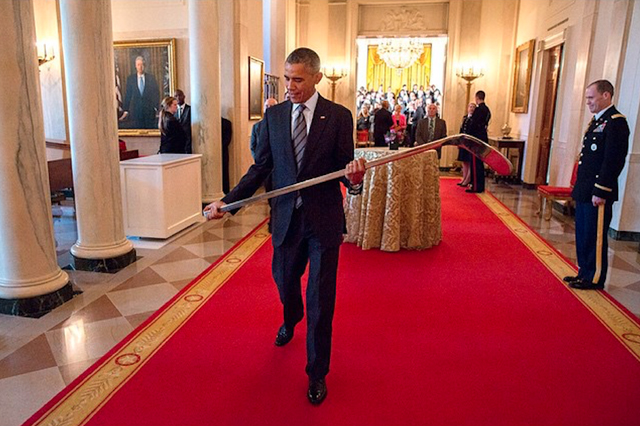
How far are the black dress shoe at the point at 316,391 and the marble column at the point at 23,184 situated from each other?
2.33m

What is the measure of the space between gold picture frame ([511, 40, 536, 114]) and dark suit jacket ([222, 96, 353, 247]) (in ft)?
30.2

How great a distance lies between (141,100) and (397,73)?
10.6 m

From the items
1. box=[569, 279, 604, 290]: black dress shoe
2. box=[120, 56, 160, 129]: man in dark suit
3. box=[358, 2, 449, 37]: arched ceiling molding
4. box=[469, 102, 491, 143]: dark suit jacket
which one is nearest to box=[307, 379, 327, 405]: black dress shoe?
box=[569, 279, 604, 290]: black dress shoe

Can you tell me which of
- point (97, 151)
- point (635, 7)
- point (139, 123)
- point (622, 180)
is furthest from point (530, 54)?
point (97, 151)

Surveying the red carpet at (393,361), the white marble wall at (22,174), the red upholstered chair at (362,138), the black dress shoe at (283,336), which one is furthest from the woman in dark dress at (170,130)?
the red upholstered chair at (362,138)

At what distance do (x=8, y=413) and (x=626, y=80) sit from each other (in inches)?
272

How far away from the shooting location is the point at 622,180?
6031 millimetres

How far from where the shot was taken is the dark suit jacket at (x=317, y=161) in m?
2.47

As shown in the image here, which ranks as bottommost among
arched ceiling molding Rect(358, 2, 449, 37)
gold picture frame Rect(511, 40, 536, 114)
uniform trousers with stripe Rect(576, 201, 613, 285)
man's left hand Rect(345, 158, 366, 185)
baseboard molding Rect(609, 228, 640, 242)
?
baseboard molding Rect(609, 228, 640, 242)

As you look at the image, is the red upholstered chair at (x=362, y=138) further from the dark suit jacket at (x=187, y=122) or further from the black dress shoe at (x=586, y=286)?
the black dress shoe at (x=586, y=286)

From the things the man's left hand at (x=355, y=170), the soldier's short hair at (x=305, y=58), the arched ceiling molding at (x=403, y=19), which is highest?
the arched ceiling molding at (x=403, y=19)

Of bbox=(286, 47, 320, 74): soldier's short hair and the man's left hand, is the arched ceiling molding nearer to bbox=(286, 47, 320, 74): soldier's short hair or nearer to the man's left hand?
bbox=(286, 47, 320, 74): soldier's short hair

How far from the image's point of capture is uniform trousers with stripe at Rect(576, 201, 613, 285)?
4.11 m

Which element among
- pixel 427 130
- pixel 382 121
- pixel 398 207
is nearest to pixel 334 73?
pixel 382 121
